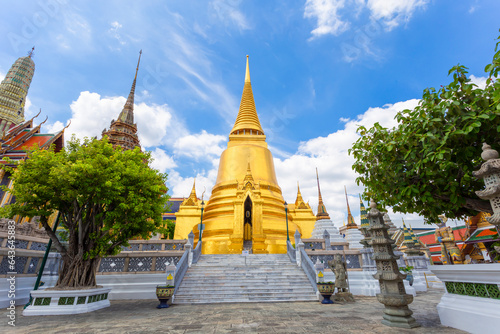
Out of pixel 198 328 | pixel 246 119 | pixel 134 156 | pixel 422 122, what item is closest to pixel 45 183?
pixel 134 156

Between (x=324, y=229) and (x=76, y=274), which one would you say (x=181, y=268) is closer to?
(x=76, y=274)

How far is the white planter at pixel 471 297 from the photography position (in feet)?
13.7

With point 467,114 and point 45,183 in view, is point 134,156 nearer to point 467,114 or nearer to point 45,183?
point 45,183

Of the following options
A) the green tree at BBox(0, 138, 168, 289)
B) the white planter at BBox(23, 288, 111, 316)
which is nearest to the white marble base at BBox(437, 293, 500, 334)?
the green tree at BBox(0, 138, 168, 289)

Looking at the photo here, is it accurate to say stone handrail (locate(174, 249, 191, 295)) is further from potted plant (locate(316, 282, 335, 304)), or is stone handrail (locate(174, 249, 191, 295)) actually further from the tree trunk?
potted plant (locate(316, 282, 335, 304))

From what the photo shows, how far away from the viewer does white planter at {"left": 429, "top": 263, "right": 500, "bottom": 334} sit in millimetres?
4164

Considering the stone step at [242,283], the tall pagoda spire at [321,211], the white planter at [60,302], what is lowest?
the white planter at [60,302]

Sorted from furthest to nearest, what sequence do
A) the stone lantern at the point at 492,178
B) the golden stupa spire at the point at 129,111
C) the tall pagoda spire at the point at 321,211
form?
the golden stupa spire at the point at 129,111, the tall pagoda spire at the point at 321,211, the stone lantern at the point at 492,178

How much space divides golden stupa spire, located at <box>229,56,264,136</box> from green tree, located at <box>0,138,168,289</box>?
17175 millimetres

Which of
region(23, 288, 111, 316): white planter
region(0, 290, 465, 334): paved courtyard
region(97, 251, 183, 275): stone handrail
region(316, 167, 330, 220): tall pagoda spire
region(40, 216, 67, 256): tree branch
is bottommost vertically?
region(0, 290, 465, 334): paved courtyard

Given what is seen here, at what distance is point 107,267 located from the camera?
11250mm

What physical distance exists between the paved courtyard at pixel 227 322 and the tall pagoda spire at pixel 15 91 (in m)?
22.9

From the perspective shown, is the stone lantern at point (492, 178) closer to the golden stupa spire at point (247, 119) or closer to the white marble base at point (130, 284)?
the white marble base at point (130, 284)

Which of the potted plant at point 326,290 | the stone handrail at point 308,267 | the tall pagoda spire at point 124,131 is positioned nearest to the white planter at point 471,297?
the potted plant at point 326,290
